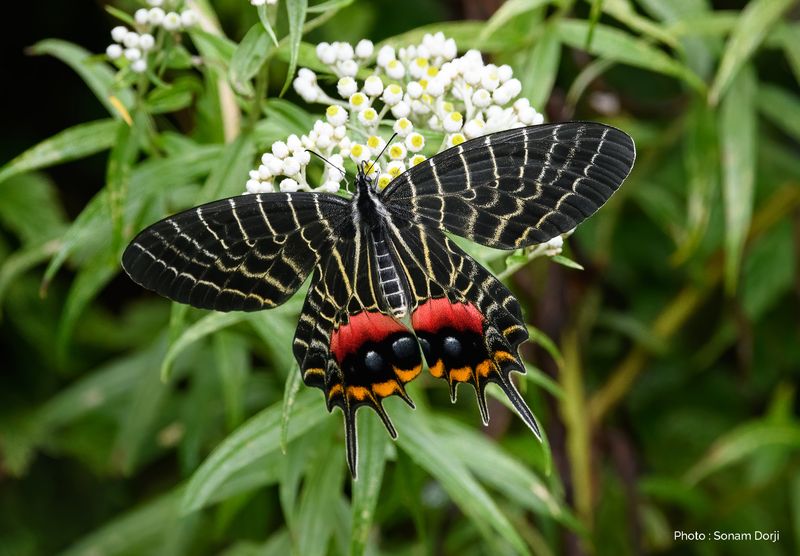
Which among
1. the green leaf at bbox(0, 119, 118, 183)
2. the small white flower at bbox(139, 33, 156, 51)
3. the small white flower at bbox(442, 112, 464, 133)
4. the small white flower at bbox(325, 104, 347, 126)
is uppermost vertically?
the small white flower at bbox(139, 33, 156, 51)

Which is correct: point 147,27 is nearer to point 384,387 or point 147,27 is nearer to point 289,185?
point 289,185

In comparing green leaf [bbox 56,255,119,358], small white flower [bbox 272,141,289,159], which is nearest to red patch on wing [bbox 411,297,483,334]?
small white flower [bbox 272,141,289,159]

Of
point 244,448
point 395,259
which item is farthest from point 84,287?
point 395,259

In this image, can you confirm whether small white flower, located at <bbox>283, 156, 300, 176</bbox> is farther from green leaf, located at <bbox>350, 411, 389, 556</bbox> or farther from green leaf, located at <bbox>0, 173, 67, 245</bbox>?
green leaf, located at <bbox>0, 173, 67, 245</bbox>

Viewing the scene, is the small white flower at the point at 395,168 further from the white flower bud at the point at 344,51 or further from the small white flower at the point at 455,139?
the white flower bud at the point at 344,51

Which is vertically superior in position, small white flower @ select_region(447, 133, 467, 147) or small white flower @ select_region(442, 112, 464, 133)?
small white flower @ select_region(442, 112, 464, 133)

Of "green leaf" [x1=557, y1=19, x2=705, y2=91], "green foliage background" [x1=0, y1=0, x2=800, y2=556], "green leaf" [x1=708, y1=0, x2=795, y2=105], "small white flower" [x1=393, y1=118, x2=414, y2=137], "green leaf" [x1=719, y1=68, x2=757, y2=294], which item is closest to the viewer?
"small white flower" [x1=393, y1=118, x2=414, y2=137]
